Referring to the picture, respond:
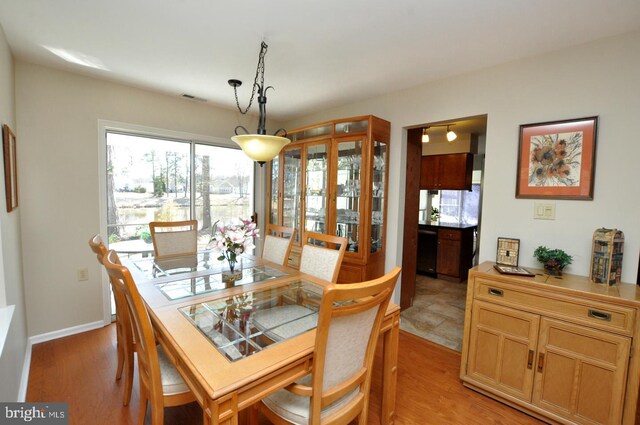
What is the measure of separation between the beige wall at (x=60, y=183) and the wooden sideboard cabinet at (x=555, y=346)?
357cm

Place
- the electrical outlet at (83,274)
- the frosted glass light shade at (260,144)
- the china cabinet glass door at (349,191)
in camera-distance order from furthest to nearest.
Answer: the china cabinet glass door at (349,191) < the electrical outlet at (83,274) < the frosted glass light shade at (260,144)

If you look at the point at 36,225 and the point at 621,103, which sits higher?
the point at 621,103

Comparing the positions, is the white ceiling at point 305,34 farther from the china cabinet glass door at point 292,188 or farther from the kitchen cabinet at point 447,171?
the kitchen cabinet at point 447,171

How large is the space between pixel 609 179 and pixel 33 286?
15.6ft

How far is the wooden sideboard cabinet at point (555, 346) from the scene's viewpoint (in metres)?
1.60

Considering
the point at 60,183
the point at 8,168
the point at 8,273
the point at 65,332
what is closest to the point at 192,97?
the point at 60,183

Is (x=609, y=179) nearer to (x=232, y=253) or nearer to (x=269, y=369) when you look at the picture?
(x=269, y=369)

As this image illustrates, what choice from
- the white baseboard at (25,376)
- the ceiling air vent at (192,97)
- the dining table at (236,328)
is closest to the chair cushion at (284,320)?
the dining table at (236,328)

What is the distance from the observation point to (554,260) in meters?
2.03

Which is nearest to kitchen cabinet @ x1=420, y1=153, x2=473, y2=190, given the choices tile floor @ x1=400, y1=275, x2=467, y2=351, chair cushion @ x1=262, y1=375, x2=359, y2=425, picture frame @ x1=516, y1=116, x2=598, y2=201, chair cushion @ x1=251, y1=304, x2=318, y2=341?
tile floor @ x1=400, y1=275, x2=467, y2=351

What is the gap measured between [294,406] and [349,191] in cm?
225

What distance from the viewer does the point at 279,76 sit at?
106 inches

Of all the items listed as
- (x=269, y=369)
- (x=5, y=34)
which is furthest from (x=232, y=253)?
(x=5, y=34)

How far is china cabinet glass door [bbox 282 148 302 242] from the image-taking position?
371 centimetres
